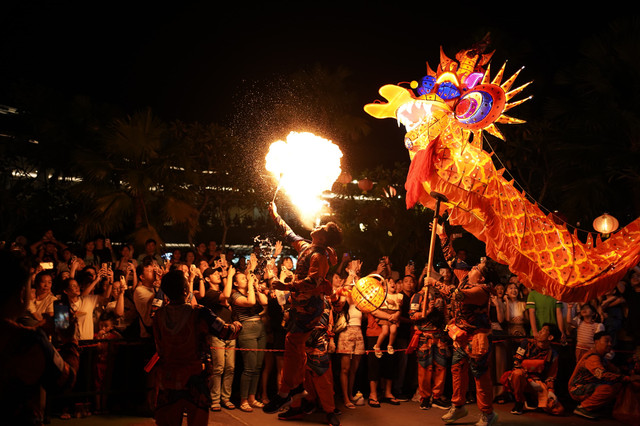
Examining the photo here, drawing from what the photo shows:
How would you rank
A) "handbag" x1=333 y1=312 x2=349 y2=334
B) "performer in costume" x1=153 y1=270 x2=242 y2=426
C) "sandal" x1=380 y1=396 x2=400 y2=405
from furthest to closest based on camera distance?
"sandal" x1=380 y1=396 x2=400 y2=405, "handbag" x1=333 y1=312 x2=349 y2=334, "performer in costume" x1=153 y1=270 x2=242 y2=426

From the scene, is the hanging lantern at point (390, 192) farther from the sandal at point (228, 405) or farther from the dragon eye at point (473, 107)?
the dragon eye at point (473, 107)

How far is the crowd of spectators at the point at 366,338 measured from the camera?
709 cm

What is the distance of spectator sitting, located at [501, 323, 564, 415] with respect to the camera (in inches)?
317

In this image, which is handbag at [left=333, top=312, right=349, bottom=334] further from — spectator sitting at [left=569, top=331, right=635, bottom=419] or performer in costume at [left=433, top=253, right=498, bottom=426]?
spectator sitting at [left=569, top=331, right=635, bottom=419]

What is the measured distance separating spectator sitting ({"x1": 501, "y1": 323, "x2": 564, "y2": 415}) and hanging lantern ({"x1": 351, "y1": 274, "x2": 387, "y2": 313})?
2.81 metres

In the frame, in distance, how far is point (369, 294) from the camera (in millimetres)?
6723

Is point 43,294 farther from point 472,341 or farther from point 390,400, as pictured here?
point 472,341

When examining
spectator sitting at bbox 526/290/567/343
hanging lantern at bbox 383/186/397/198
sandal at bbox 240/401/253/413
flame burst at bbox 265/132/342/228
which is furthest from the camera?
hanging lantern at bbox 383/186/397/198

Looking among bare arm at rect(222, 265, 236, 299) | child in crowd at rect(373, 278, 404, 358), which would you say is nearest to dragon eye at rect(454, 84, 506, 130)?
child in crowd at rect(373, 278, 404, 358)

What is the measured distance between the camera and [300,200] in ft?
22.4

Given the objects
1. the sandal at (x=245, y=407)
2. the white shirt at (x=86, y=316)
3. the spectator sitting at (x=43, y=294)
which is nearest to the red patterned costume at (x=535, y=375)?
the sandal at (x=245, y=407)

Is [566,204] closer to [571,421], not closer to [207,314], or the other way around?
[571,421]

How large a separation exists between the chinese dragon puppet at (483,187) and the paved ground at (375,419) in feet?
7.13

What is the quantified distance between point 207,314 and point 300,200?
7.93 ft
